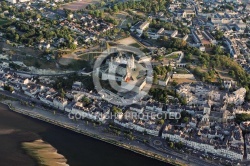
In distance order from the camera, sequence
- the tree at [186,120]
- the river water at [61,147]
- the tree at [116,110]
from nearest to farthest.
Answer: the river water at [61,147] → the tree at [186,120] → the tree at [116,110]

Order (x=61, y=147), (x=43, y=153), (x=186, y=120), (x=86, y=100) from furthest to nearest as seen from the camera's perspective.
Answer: (x=86, y=100), (x=186, y=120), (x=61, y=147), (x=43, y=153)

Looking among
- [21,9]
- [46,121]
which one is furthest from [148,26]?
[46,121]

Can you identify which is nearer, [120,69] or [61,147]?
[61,147]

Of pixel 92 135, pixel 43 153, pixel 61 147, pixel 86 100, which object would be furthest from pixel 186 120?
pixel 43 153

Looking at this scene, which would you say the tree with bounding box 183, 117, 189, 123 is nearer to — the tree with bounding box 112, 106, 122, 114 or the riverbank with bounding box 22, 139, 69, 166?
the tree with bounding box 112, 106, 122, 114

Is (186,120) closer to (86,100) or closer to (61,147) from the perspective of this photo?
(86,100)

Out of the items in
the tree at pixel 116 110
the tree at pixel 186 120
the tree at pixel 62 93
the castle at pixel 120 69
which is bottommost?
the tree at pixel 186 120

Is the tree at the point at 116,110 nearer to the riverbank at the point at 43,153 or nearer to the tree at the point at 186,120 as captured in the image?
the tree at the point at 186,120

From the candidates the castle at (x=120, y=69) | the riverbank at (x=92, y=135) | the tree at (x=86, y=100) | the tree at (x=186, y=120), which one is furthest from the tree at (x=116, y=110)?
the tree at (x=186, y=120)

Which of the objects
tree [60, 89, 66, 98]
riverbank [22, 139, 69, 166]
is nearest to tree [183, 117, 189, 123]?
riverbank [22, 139, 69, 166]
